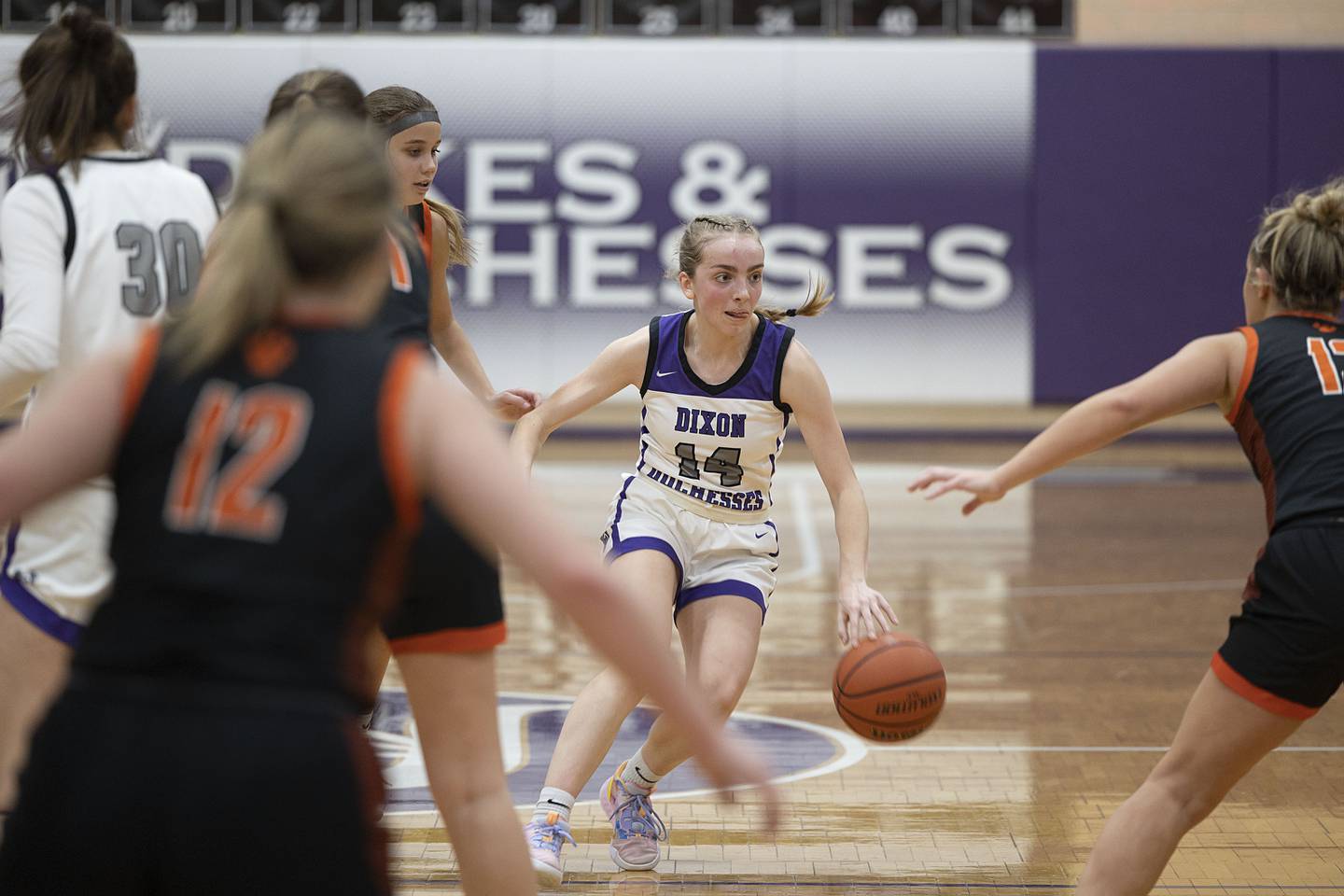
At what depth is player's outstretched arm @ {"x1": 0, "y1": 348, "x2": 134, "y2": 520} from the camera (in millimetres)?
1859

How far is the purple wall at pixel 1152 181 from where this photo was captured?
1589 cm

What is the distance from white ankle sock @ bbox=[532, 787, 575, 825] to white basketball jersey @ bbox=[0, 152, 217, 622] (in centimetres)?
134

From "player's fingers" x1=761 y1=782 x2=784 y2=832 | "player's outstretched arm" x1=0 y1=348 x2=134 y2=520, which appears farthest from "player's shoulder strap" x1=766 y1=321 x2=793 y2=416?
"player's outstretched arm" x1=0 y1=348 x2=134 y2=520

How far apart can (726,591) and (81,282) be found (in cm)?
181

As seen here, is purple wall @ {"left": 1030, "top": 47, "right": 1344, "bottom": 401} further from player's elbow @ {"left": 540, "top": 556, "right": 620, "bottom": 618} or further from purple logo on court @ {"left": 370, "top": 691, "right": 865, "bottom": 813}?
player's elbow @ {"left": 540, "top": 556, "right": 620, "bottom": 618}

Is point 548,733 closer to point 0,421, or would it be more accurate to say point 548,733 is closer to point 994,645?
point 994,645

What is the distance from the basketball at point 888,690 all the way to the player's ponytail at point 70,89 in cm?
203

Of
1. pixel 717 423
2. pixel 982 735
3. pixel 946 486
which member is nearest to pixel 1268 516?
pixel 946 486

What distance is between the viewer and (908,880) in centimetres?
412

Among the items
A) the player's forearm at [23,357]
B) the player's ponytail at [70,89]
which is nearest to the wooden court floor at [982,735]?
the player's forearm at [23,357]

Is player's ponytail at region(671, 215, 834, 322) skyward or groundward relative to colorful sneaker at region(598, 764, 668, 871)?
skyward

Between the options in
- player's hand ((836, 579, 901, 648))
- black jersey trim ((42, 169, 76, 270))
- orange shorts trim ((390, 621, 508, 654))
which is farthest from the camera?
player's hand ((836, 579, 901, 648))

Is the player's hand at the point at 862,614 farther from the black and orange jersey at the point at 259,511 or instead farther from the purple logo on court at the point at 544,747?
the black and orange jersey at the point at 259,511

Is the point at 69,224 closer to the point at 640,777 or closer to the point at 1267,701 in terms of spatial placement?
the point at 640,777
